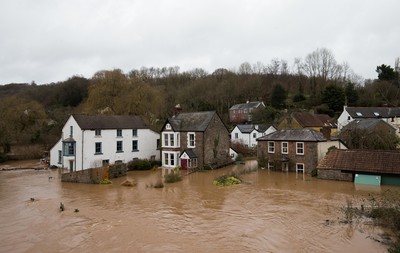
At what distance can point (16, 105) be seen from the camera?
56531 mm

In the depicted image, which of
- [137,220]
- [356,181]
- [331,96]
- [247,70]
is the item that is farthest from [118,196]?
[247,70]

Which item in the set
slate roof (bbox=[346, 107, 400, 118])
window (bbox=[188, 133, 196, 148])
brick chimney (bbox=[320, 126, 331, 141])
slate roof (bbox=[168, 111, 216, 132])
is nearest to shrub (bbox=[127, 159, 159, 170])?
slate roof (bbox=[168, 111, 216, 132])

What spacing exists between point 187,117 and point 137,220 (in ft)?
74.3

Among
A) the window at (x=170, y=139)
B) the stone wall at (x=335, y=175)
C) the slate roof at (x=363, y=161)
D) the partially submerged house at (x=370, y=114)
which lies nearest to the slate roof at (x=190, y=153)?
the window at (x=170, y=139)

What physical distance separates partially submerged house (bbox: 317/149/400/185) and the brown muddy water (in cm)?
114

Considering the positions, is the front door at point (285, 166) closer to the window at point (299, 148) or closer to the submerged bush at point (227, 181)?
the window at point (299, 148)

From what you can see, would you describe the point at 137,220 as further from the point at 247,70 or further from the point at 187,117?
the point at 247,70

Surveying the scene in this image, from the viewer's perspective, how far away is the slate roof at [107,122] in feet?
116

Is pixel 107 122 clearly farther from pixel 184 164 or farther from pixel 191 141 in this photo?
pixel 184 164

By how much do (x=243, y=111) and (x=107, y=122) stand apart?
39.6 m

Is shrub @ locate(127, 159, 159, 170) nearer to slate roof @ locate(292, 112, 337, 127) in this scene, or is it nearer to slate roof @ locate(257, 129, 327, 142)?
slate roof @ locate(257, 129, 327, 142)

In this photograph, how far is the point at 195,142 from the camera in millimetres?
36812

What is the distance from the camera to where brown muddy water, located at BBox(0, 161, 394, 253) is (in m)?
14.3

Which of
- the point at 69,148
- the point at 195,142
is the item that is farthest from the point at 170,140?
the point at 69,148
